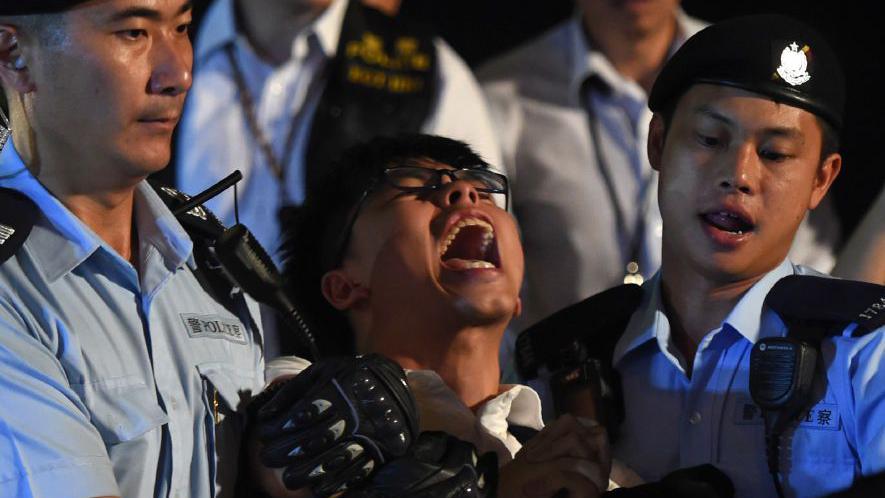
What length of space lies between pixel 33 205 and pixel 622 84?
201cm

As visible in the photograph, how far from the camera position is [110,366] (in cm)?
203

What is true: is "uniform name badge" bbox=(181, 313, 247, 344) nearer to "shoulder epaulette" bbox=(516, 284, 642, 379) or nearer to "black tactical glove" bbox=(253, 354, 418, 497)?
"black tactical glove" bbox=(253, 354, 418, 497)

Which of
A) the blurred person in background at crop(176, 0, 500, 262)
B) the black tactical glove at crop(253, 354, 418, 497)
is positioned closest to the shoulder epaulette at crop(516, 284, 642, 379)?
the black tactical glove at crop(253, 354, 418, 497)

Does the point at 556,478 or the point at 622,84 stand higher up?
the point at 622,84

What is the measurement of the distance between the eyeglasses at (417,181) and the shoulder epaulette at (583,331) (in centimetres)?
26

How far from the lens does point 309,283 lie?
2.72 m

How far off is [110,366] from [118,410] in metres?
0.06

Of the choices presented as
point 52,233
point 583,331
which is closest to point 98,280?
point 52,233

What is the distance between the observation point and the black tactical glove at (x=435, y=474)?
2055 millimetres

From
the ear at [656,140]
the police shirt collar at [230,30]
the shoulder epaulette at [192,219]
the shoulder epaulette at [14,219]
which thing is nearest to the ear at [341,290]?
the shoulder epaulette at [192,219]

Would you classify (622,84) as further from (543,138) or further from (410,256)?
(410,256)

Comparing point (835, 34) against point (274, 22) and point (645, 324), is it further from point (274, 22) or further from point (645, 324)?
point (645, 324)

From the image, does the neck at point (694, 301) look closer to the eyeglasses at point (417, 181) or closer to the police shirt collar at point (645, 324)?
the police shirt collar at point (645, 324)

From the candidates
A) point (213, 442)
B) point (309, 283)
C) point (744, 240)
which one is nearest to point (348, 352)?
point (309, 283)
